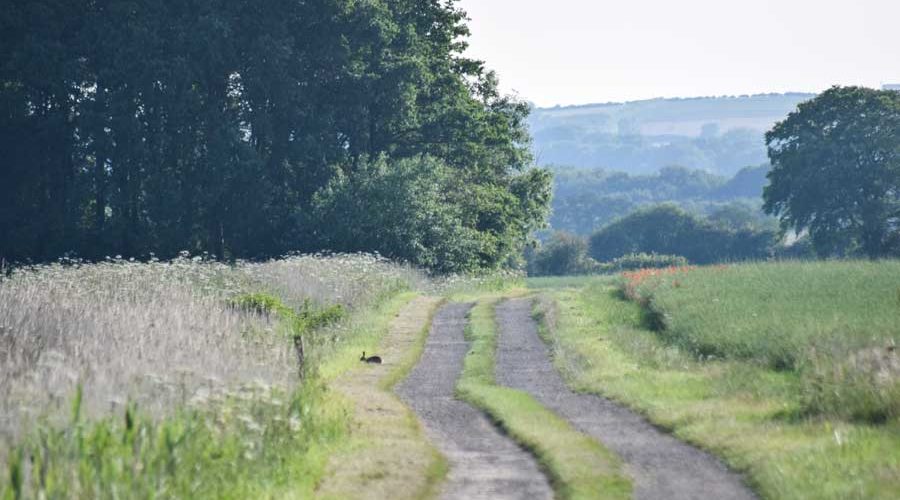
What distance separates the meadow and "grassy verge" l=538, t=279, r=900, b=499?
5.40 metres

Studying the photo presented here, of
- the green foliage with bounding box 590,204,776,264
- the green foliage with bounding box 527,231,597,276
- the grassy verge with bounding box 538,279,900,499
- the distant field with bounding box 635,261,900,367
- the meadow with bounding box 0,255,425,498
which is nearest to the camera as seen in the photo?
the meadow with bounding box 0,255,425,498

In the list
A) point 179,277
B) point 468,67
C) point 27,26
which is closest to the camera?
point 179,277

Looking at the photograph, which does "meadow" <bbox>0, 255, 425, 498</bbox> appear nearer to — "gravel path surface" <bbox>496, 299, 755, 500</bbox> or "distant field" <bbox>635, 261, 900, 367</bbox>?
"gravel path surface" <bbox>496, 299, 755, 500</bbox>

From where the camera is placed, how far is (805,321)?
3012 cm

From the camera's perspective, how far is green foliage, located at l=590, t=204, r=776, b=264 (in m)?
147

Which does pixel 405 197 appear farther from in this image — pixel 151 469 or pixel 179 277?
pixel 151 469

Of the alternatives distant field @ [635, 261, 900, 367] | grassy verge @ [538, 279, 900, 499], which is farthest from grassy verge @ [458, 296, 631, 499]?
distant field @ [635, 261, 900, 367]

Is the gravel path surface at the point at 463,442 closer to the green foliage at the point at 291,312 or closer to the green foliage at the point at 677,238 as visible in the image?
the green foliage at the point at 291,312

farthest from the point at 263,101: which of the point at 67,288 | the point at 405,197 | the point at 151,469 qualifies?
the point at 151,469

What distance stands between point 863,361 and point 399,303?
2603 cm

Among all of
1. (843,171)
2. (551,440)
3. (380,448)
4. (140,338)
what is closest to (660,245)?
(843,171)

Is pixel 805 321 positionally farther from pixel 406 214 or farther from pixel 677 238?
pixel 677 238

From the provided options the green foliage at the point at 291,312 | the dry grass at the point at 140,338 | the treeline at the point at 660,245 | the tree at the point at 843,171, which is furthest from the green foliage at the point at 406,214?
the treeline at the point at 660,245

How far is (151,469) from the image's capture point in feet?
43.1
